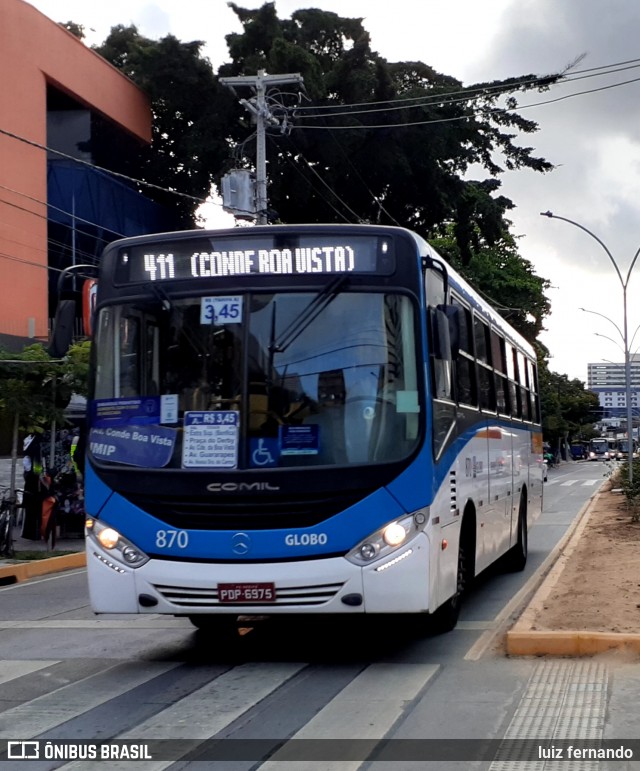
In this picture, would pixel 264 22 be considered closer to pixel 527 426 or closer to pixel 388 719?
pixel 527 426

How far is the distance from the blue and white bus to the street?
562mm

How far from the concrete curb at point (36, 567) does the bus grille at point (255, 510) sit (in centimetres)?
862

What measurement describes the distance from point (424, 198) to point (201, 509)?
31701 millimetres

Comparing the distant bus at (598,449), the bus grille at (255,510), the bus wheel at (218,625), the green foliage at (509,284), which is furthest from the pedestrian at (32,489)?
the distant bus at (598,449)

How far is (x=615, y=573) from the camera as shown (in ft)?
43.3

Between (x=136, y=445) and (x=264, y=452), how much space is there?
1.01m

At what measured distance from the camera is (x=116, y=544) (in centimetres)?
821

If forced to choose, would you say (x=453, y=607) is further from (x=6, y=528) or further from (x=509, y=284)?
(x=509, y=284)

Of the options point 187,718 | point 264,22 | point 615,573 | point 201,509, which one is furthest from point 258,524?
point 264,22

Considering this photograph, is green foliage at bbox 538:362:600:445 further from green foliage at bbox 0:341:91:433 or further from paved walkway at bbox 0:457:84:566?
green foliage at bbox 0:341:91:433

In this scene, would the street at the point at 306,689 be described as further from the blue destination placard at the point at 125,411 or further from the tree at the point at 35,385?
the tree at the point at 35,385

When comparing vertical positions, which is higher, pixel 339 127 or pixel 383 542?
pixel 339 127

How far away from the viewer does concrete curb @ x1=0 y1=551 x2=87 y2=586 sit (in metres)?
15.9

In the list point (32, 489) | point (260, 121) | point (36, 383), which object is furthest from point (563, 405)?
point (36, 383)
